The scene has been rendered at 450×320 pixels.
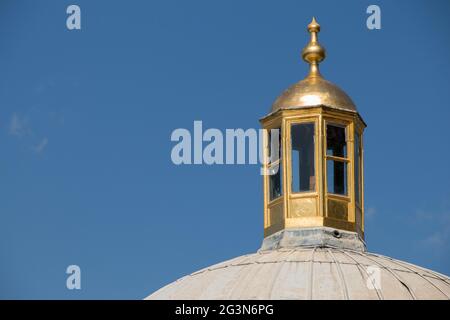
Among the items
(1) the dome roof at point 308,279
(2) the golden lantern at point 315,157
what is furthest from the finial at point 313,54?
(1) the dome roof at point 308,279

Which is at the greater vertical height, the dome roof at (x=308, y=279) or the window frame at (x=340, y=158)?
the window frame at (x=340, y=158)

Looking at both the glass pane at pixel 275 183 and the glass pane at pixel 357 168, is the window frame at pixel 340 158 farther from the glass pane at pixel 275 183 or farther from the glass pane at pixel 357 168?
the glass pane at pixel 275 183

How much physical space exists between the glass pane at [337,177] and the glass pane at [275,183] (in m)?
1.80

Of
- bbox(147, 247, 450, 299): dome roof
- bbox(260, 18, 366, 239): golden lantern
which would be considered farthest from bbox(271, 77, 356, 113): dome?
bbox(147, 247, 450, 299): dome roof

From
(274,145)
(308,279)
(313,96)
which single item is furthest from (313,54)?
(308,279)

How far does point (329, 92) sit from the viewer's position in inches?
3898

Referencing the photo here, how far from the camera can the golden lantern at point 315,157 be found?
320 feet

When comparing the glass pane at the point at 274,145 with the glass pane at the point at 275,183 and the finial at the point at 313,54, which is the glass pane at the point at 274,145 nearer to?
the glass pane at the point at 275,183

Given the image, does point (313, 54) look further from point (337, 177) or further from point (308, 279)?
point (308, 279)

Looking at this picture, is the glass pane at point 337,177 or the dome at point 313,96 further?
the dome at point 313,96

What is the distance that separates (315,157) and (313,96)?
2.19 metres

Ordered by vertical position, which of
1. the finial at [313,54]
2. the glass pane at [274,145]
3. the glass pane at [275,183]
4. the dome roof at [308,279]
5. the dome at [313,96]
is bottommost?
the dome roof at [308,279]
